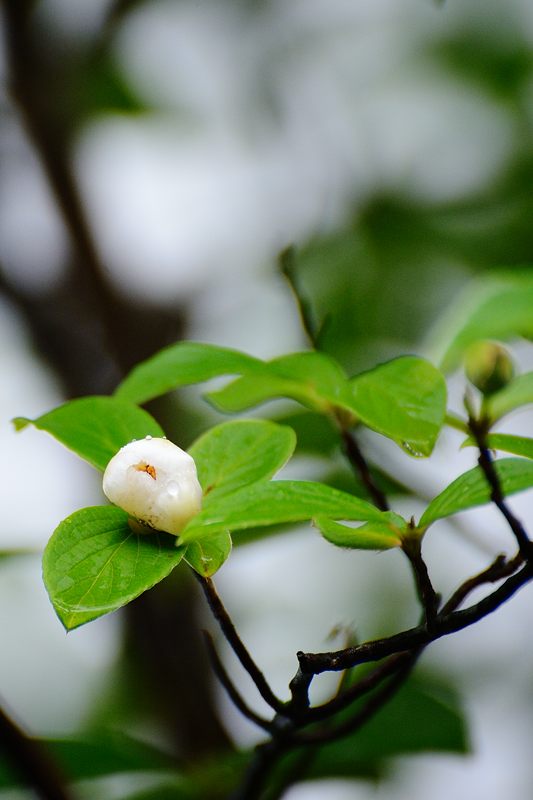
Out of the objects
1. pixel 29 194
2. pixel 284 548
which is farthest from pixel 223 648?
pixel 29 194

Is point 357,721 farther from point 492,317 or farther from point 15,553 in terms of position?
point 15,553

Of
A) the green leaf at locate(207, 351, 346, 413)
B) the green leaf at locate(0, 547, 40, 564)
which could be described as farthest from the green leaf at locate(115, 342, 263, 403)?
the green leaf at locate(0, 547, 40, 564)

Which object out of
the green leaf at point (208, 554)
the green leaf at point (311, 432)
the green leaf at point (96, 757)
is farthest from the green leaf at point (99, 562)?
the green leaf at point (311, 432)

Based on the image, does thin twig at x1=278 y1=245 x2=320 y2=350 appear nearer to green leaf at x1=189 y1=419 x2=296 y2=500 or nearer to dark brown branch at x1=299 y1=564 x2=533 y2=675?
green leaf at x1=189 y1=419 x2=296 y2=500

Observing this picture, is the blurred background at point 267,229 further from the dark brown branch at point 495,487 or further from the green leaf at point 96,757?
the dark brown branch at point 495,487

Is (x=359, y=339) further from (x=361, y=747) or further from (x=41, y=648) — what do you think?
(x=41, y=648)

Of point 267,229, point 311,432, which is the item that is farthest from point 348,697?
point 267,229
